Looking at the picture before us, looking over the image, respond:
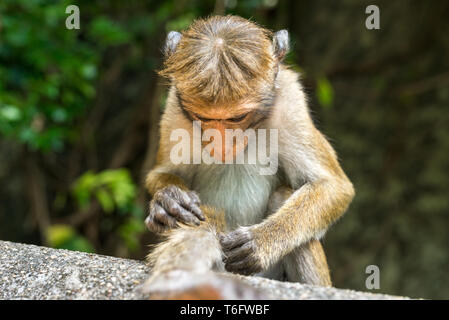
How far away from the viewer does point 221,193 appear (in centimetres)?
576

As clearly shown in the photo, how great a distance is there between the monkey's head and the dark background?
19.3 feet

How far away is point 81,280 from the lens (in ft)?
13.6

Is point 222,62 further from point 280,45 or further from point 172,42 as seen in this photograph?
point 280,45

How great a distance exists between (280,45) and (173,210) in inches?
78.7

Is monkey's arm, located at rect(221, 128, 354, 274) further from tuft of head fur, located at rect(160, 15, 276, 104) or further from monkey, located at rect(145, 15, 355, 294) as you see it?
tuft of head fur, located at rect(160, 15, 276, 104)

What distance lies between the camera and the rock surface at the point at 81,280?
3.87m

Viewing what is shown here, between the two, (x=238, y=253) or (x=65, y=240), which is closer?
(x=238, y=253)

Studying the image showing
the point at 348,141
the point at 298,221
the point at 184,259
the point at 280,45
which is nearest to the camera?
the point at 184,259

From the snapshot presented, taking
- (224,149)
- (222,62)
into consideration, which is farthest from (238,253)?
(222,62)

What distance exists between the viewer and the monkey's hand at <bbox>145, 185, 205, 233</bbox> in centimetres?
488

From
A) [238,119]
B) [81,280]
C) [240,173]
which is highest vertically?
[238,119]

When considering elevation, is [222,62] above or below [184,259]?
above
